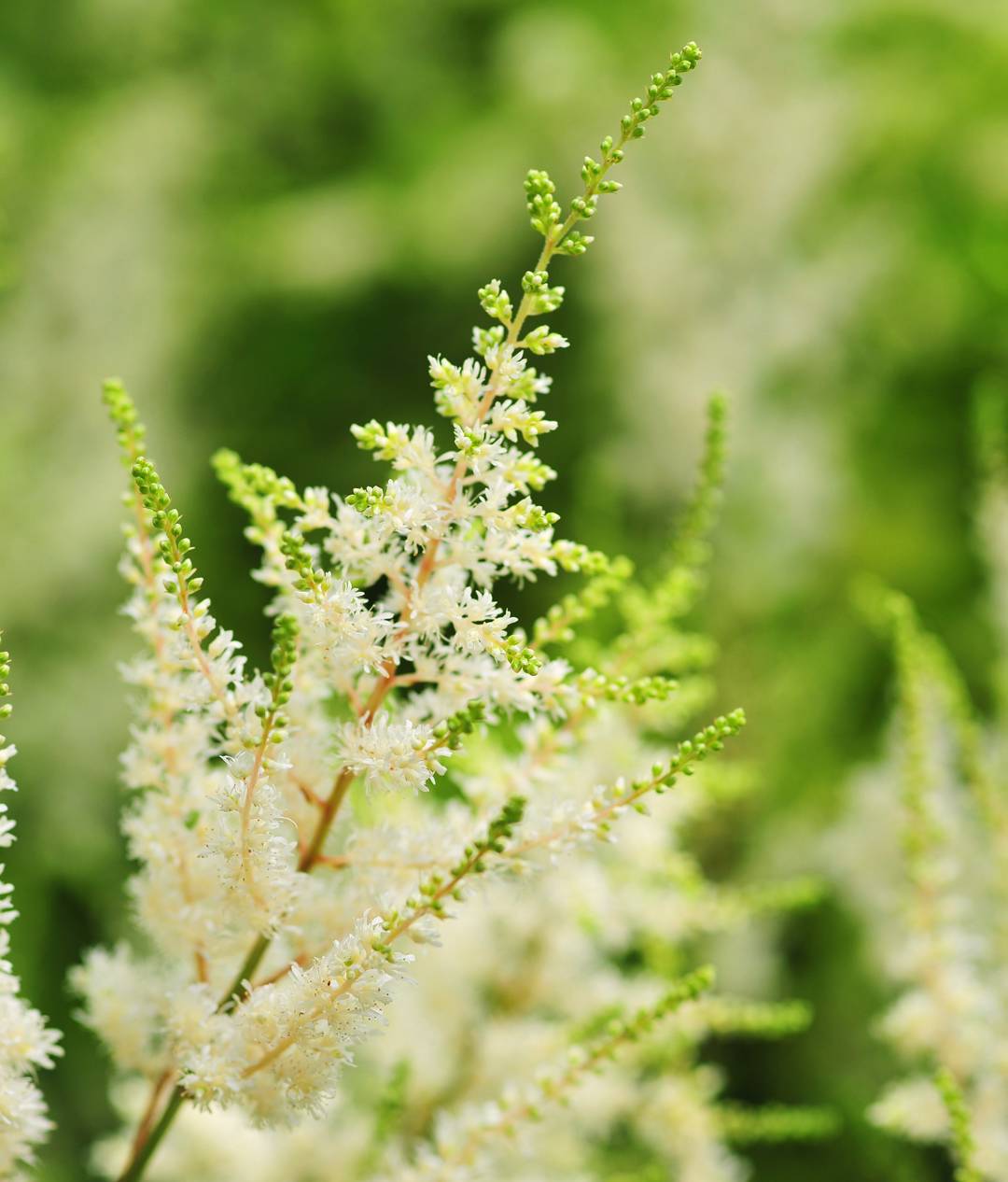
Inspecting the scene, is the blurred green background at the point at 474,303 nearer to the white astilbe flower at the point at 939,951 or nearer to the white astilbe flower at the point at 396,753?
the white astilbe flower at the point at 939,951

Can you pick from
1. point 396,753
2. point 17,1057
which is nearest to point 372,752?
point 396,753

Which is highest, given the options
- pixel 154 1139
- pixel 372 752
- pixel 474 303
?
pixel 474 303

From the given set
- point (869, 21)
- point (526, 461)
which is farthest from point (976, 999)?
point (869, 21)

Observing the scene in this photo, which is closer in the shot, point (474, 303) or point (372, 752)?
point (372, 752)

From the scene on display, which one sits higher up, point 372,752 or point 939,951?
point 939,951

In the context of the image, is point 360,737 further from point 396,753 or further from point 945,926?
point 945,926

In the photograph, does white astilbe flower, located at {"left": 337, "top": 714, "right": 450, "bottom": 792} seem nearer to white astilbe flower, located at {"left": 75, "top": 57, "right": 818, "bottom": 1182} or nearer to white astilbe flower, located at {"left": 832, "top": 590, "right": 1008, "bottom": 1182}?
white astilbe flower, located at {"left": 75, "top": 57, "right": 818, "bottom": 1182}

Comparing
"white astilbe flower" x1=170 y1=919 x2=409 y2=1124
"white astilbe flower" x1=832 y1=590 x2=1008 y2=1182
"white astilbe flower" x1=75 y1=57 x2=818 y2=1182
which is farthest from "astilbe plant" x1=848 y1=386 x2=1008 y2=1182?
"white astilbe flower" x1=170 y1=919 x2=409 y2=1124
